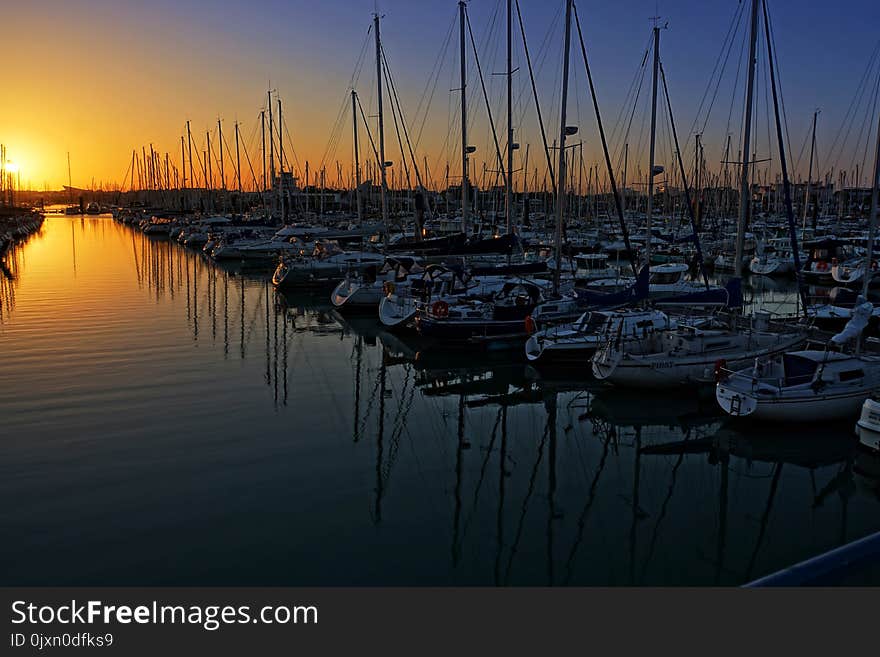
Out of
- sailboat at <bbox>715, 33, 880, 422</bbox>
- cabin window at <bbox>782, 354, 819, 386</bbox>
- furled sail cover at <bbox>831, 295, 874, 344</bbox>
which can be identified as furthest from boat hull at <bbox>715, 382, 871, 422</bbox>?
furled sail cover at <bbox>831, 295, 874, 344</bbox>

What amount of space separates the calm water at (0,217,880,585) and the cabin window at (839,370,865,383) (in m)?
1.01

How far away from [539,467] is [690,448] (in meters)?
3.45

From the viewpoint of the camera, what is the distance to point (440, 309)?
2392 cm

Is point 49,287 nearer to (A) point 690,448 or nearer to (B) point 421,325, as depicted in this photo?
(B) point 421,325

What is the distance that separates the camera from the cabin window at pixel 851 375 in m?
15.4

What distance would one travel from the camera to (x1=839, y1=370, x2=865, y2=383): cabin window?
1541 centimetres

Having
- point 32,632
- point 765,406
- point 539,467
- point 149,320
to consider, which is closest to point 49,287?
point 149,320

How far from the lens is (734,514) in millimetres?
11508

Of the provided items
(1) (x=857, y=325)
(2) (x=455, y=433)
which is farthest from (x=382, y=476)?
(1) (x=857, y=325)

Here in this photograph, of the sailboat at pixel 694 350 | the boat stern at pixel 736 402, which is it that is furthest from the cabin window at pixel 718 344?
the boat stern at pixel 736 402

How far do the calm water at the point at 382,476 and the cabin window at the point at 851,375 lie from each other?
1.01 m

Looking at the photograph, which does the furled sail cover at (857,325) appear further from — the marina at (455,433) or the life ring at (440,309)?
the life ring at (440,309)

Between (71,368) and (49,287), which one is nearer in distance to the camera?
(71,368)

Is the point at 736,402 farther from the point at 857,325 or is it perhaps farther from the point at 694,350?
the point at 857,325
